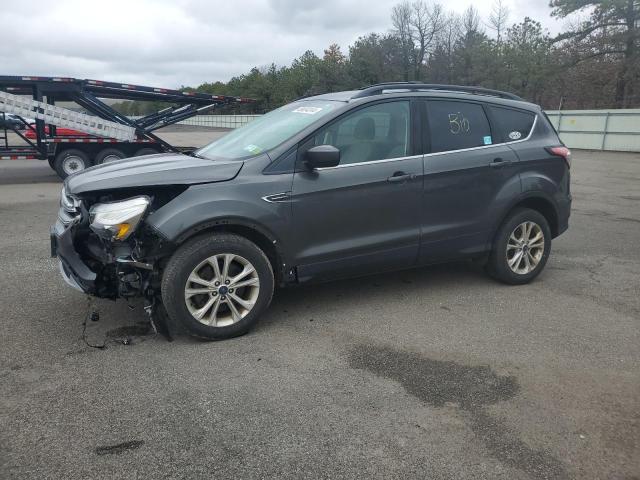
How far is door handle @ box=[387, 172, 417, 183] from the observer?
4535 mm

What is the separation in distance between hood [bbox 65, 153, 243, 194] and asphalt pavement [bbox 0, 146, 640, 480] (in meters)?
1.10

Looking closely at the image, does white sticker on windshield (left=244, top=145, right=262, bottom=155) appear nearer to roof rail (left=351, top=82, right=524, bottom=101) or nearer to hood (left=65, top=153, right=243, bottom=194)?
hood (left=65, top=153, right=243, bottom=194)

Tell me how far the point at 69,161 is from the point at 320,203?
1135cm

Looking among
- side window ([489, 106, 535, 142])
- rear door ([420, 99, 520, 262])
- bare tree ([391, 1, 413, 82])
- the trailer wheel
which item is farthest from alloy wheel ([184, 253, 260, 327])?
bare tree ([391, 1, 413, 82])

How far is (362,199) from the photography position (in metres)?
4.41

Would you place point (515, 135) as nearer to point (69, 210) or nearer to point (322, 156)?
point (322, 156)

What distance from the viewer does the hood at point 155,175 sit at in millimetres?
3893

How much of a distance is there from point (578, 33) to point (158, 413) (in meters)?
37.9

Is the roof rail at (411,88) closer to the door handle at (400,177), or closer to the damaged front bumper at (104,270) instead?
the door handle at (400,177)

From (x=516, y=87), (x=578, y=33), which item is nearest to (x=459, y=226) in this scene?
(x=578, y=33)

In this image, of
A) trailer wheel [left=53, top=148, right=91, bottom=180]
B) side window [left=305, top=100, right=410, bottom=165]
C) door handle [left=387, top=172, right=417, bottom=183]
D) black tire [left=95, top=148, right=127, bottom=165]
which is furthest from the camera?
black tire [left=95, top=148, right=127, bottom=165]

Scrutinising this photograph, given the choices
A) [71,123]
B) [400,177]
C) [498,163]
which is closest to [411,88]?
[400,177]

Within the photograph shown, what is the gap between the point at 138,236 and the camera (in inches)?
152

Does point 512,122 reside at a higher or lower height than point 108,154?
higher
